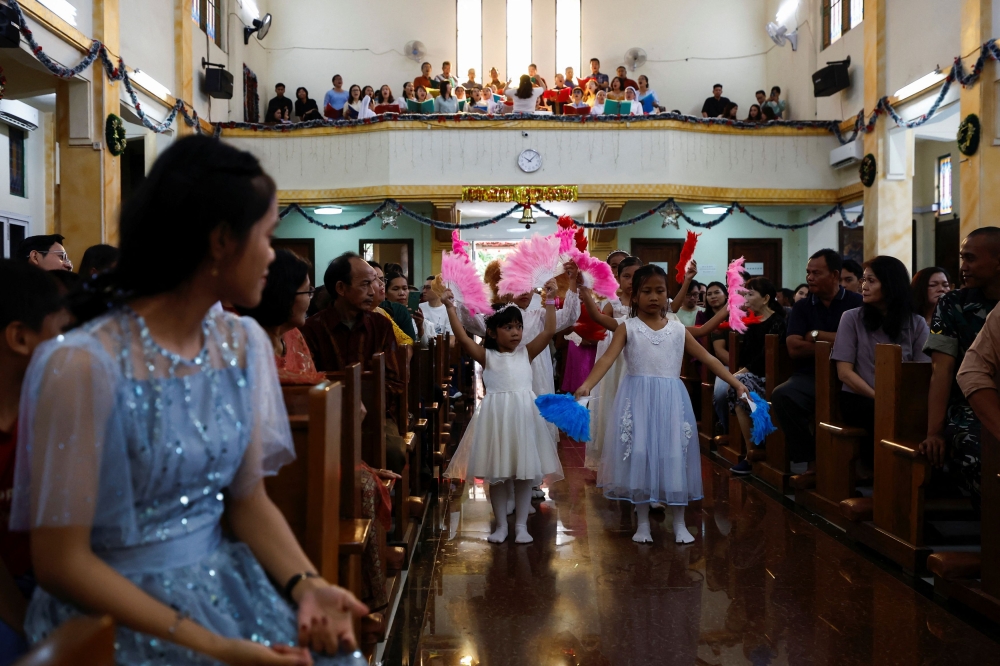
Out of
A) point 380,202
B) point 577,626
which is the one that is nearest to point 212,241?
point 577,626

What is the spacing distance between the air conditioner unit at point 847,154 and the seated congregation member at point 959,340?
1076 cm

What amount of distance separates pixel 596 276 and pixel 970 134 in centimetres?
708

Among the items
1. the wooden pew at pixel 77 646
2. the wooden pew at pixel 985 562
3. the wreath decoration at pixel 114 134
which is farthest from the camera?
the wreath decoration at pixel 114 134

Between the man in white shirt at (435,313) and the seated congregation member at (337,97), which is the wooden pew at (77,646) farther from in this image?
the seated congregation member at (337,97)

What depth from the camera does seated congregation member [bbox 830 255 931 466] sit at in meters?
4.76

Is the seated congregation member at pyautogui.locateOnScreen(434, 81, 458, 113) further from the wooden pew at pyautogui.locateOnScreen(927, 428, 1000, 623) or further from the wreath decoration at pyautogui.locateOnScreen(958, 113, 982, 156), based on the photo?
the wooden pew at pyautogui.locateOnScreen(927, 428, 1000, 623)

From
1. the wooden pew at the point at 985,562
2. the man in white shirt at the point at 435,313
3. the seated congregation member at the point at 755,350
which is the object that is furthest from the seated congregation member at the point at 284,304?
the man in white shirt at the point at 435,313

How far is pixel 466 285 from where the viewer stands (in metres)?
5.21

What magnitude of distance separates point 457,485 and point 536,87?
11151 mm

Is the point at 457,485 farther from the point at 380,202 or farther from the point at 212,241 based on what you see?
the point at 380,202

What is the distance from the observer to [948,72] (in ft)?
35.8

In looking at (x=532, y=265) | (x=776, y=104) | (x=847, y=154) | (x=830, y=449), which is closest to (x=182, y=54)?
(x=532, y=265)

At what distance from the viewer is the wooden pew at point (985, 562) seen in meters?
3.24

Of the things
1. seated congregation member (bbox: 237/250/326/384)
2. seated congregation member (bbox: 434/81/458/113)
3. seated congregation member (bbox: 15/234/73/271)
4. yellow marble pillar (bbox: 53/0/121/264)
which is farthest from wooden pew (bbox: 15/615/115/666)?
seated congregation member (bbox: 434/81/458/113)
